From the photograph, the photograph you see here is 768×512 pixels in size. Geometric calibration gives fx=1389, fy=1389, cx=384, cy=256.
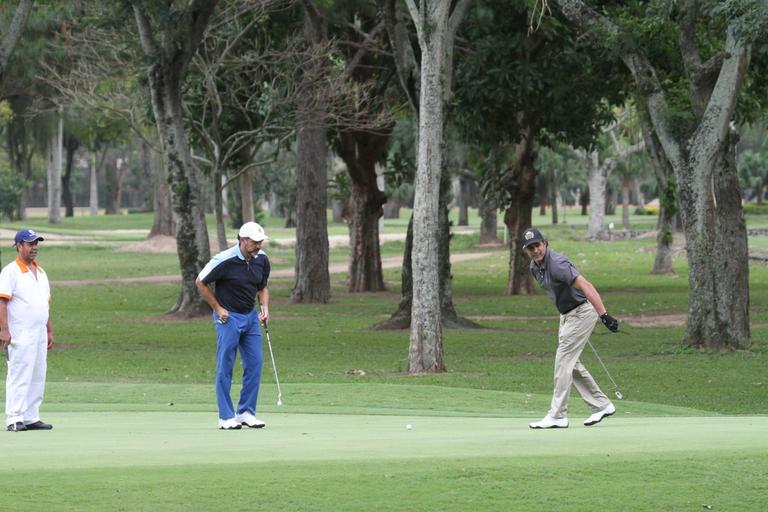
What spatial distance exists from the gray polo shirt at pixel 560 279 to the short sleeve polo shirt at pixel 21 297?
4.79 m

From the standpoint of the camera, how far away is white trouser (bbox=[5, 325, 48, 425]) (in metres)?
13.1

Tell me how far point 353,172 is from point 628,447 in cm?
3239

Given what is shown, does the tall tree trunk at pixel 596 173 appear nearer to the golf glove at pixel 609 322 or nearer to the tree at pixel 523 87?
the tree at pixel 523 87

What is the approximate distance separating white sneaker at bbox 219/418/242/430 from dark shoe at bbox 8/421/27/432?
1.83m

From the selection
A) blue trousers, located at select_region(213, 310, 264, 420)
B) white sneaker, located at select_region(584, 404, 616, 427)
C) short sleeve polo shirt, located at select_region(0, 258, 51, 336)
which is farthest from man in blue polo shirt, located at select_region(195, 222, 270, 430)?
white sneaker, located at select_region(584, 404, 616, 427)

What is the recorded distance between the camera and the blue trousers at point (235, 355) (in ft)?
43.3

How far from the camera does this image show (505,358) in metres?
25.1

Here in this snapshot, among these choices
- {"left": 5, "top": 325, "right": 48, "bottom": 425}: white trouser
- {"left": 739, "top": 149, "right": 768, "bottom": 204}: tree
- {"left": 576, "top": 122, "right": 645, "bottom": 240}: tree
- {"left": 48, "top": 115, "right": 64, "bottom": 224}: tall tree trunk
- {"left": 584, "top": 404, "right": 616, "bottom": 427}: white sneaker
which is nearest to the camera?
{"left": 5, "top": 325, "right": 48, "bottom": 425}: white trouser

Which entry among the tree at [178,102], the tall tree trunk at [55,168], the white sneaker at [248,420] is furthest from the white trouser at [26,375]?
the tall tree trunk at [55,168]

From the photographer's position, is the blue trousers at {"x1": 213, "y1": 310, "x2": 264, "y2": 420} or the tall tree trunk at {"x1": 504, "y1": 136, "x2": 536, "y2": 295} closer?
the blue trousers at {"x1": 213, "y1": 310, "x2": 264, "y2": 420}

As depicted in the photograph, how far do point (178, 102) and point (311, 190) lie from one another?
24.4 feet

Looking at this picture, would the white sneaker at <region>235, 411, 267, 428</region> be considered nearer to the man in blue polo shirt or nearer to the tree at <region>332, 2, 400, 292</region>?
the man in blue polo shirt

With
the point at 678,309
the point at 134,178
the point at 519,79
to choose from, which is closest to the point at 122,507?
the point at 519,79

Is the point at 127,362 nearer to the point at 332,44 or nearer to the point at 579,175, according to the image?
the point at 332,44
